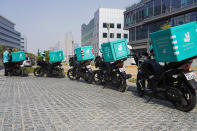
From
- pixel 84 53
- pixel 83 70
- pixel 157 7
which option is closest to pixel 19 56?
pixel 83 70

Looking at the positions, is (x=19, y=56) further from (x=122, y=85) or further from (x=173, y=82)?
(x=173, y=82)

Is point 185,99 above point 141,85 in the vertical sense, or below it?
below

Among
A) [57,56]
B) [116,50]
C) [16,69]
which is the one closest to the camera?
[116,50]

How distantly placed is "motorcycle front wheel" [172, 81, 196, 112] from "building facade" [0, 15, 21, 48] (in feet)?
383

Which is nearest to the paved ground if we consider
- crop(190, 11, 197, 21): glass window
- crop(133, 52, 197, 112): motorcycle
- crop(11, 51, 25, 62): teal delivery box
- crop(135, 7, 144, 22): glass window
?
crop(133, 52, 197, 112): motorcycle

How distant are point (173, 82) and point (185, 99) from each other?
61 centimetres

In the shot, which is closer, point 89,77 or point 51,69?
point 89,77

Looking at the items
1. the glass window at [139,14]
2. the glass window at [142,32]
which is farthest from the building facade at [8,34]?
the glass window at [142,32]

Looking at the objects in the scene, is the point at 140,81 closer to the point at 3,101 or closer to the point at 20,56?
the point at 3,101

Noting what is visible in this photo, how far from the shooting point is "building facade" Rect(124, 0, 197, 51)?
104 feet

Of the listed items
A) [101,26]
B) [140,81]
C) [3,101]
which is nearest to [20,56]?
[3,101]

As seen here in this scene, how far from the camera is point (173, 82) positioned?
5.13 meters

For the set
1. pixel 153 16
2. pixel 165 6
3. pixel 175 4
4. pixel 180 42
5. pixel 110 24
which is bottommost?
pixel 180 42

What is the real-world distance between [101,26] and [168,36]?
68786 millimetres
